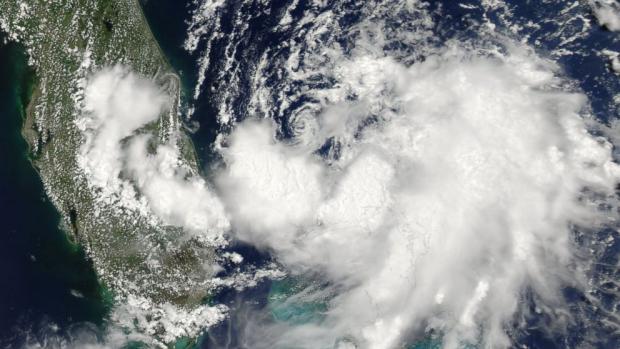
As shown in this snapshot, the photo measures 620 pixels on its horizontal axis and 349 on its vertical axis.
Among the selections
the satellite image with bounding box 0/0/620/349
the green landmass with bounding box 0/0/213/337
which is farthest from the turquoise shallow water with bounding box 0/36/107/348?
the green landmass with bounding box 0/0/213/337

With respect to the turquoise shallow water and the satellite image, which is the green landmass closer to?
the satellite image

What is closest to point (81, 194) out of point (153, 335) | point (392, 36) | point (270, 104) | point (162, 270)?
point (162, 270)

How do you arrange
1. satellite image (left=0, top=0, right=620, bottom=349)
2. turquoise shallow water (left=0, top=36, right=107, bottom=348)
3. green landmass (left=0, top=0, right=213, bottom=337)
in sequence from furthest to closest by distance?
green landmass (left=0, top=0, right=213, bottom=337), turquoise shallow water (left=0, top=36, right=107, bottom=348), satellite image (left=0, top=0, right=620, bottom=349)

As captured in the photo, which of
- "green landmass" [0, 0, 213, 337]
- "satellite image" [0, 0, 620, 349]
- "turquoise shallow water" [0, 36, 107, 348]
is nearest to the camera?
"satellite image" [0, 0, 620, 349]

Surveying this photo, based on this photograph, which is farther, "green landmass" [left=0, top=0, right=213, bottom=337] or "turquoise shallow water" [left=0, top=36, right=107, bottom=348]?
"green landmass" [left=0, top=0, right=213, bottom=337]

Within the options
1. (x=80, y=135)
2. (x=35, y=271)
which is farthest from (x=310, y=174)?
(x=35, y=271)

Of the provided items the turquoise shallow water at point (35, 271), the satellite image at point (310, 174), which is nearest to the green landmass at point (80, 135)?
the satellite image at point (310, 174)
